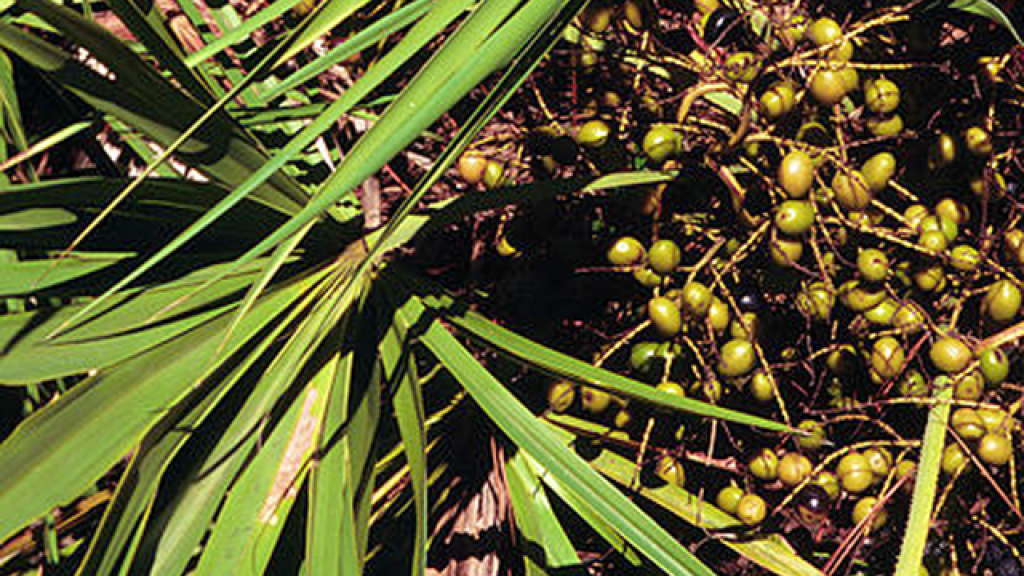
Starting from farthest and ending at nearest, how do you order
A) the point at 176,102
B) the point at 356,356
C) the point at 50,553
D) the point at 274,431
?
the point at 50,553
the point at 356,356
the point at 274,431
the point at 176,102

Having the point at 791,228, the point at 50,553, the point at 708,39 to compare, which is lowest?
the point at 50,553

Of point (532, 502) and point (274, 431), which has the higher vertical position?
point (532, 502)

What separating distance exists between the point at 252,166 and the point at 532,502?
65 cm

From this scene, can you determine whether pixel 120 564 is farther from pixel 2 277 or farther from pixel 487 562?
pixel 487 562

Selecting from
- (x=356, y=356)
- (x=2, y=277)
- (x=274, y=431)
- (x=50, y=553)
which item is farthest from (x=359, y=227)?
(x=50, y=553)

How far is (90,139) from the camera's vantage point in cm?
143

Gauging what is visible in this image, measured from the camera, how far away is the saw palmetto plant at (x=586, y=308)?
110 centimetres

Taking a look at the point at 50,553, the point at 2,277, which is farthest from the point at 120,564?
the point at 50,553

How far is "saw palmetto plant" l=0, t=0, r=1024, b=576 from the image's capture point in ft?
3.60

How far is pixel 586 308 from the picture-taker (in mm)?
1584

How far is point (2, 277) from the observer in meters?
1.17

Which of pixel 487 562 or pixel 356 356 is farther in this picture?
pixel 487 562

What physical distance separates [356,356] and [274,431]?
0.18 metres

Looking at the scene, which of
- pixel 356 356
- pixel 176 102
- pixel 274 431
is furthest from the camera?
pixel 356 356
